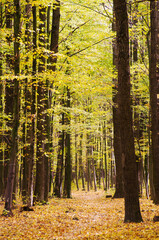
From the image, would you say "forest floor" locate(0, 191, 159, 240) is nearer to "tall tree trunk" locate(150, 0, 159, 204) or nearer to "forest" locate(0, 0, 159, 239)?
"forest" locate(0, 0, 159, 239)

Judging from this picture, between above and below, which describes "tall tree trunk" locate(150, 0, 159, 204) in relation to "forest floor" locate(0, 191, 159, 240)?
above

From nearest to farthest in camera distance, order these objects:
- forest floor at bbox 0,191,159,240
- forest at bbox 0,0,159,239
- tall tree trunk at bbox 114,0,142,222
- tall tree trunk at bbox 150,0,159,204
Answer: forest floor at bbox 0,191,159,240 < tall tree trunk at bbox 114,0,142,222 < forest at bbox 0,0,159,239 < tall tree trunk at bbox 150,0,159,204

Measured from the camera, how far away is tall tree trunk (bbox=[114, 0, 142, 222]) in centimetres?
767

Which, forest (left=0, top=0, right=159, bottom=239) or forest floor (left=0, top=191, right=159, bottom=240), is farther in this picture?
forest (left=0, top=0, right=159, bottom=239)

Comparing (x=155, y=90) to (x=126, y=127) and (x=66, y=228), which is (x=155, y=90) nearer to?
(x=126, y=127)

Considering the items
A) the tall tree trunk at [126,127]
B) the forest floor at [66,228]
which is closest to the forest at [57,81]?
the tall tree trunk at [126,127]

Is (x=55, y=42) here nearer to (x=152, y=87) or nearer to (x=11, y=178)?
(x=152, y=87)

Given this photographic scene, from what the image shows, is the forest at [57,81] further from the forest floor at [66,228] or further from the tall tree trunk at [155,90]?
the forest floor at [66,228]

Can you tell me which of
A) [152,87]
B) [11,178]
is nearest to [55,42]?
[152,87]

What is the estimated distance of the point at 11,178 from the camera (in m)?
9.48

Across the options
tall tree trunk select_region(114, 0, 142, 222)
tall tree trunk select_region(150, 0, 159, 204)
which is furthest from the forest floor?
tall tree trunk select_region(150, 0, 159, 204)

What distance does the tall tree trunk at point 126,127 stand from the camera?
25.2ft

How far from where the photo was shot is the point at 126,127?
7766mm

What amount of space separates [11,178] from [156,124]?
6534 millimetres
